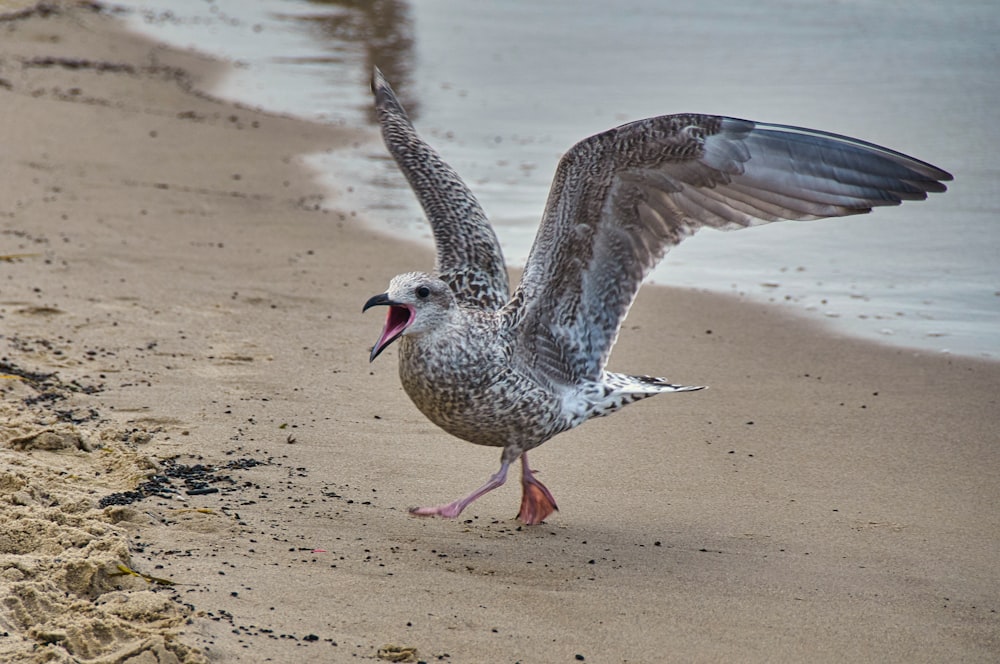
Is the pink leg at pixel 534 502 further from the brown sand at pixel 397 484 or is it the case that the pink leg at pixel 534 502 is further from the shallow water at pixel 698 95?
the shallow water at pixel 698 95

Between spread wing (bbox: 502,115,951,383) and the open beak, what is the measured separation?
58 cm

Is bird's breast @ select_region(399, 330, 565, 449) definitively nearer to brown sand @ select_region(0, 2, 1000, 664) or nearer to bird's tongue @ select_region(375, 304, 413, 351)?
bird's tongue @ select_region(375, 304, 413, 351)

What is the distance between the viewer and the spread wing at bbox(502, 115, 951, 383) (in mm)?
4859

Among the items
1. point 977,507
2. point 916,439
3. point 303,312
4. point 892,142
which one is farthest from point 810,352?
point 892,142

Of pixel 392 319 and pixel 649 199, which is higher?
pixel 649 199

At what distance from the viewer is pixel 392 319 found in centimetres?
472

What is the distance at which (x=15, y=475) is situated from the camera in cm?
423

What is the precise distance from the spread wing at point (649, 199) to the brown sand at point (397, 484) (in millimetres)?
681

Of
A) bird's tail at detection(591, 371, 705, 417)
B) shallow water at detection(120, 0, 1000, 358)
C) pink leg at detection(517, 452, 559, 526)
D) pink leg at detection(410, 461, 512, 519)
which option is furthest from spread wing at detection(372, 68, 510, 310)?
shallow water at detection(120, 0, 1000, 358)

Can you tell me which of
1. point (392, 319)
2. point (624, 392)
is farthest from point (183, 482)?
point (624, 392)

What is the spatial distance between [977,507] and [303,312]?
3.90 meters

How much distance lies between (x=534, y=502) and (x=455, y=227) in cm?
178

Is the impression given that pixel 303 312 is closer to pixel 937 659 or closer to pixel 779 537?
pixel 779 537

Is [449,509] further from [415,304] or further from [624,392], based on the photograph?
[624,392]
